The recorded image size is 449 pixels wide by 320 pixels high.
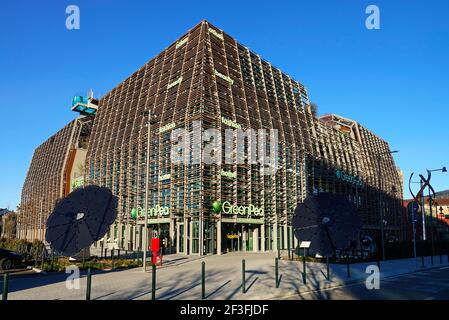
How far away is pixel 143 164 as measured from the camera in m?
47.0

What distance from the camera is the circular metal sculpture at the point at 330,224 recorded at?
2236 centimetres

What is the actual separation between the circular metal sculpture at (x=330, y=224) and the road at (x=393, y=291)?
14.0ft

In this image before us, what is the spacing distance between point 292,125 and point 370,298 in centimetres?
4140

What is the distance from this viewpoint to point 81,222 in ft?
72.9

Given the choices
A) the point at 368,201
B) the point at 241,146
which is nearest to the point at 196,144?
the point at 241,146

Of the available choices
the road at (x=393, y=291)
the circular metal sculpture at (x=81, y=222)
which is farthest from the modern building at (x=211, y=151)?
the road at (x=393, y=291)

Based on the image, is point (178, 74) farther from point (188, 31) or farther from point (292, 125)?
point (292, 125)

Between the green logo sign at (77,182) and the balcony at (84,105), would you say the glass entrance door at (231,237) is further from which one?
the balcony at (84,105)

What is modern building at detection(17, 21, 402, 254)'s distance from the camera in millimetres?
38000

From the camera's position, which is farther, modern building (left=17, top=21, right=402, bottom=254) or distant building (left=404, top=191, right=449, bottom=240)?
distant building (left=404, top=191, right=449, bottom=240)

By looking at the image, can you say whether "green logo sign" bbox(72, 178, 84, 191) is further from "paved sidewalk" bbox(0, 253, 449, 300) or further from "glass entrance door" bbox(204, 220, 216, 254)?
"paved sidewalk" bbox(0, 253, 449, 300)

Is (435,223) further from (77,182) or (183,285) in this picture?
(183,285)

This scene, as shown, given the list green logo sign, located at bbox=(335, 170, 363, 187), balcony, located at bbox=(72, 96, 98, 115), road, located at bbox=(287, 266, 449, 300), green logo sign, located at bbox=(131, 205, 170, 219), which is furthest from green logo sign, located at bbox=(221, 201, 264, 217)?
balcony, located at bbox=(72, 96, 98, 115)

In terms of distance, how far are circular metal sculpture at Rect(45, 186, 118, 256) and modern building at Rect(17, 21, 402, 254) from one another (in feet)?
20.5
